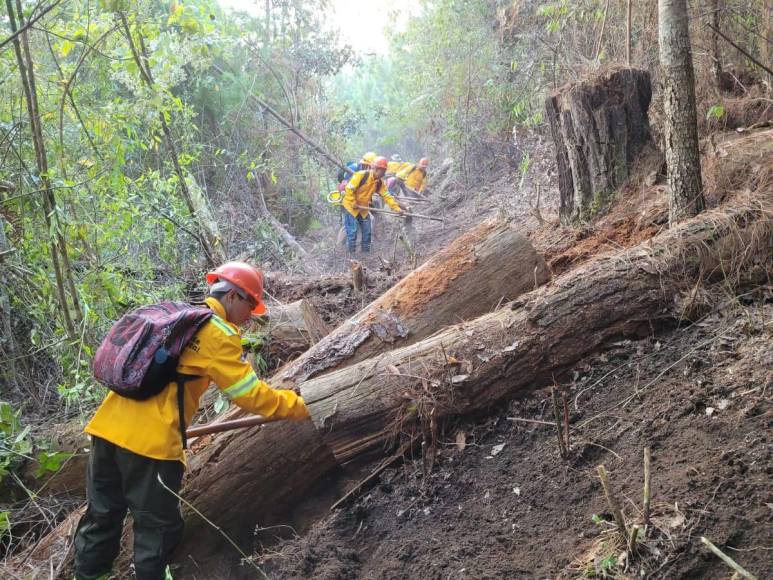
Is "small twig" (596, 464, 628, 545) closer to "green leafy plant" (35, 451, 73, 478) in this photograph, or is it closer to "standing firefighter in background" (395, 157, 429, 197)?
"green leafy plant" (35, 451, 73, 478)

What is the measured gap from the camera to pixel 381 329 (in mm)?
3879

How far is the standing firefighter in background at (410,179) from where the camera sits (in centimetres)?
1355

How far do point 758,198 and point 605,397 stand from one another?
71.2 inches

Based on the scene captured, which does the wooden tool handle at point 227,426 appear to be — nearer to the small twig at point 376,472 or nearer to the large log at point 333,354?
the large log at point 333,354

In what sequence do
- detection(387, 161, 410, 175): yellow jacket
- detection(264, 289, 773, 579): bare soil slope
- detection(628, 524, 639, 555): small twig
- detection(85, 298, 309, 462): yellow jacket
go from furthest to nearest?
detection(387, 161, 410, 175): yellow jacket → detection(85, 298, 309, 462): yellow jacket → detection(264, 289, 773, 579): bare soil slope → detection(628, 524, 639, 555): small twig

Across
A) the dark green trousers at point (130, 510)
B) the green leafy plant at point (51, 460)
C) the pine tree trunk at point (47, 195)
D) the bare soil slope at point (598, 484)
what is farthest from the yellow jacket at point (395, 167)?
the dark green trousers at point (130, 510)

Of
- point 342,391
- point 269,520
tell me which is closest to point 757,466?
point 342,391

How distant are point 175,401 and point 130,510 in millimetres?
627

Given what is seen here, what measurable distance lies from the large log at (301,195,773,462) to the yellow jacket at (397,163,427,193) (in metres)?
10.5

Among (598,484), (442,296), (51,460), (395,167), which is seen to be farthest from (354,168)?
(598,484)

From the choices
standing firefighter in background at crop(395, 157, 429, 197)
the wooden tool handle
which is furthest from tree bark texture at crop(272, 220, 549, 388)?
standing firefighter in background at crop(395, 157, 429, 197)

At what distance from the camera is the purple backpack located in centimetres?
278

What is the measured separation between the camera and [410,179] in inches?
538

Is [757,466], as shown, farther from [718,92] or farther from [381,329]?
[718,92]
